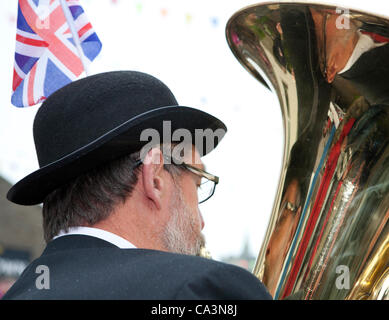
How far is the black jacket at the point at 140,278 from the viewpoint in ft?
3.55

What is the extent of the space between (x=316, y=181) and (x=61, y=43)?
4.73 ft

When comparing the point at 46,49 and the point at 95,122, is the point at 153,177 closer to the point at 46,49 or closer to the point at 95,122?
the point at 95,122

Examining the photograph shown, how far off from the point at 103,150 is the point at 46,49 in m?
1.42

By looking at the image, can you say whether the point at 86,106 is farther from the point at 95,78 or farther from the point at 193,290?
the point at 193,290

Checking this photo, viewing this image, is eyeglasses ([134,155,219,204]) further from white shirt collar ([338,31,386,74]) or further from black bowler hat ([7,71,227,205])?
white shirt collar ([338,31,386,74])

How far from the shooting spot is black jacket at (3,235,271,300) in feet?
3.55

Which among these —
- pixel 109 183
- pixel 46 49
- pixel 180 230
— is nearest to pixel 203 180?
pixel 180 230

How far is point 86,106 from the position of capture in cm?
142

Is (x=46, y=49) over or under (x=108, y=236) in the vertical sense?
over

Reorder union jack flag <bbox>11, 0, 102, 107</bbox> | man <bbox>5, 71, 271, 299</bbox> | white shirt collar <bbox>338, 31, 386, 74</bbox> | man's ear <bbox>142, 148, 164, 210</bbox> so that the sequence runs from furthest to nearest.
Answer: union jack flag <bbox>11, 0, 102, 107</bbox>, white shirt collar <bbox>338, 31, 386, 74</bbox>, man's ear <bbox>142, 148, 164, 210</bbox>, man <bbox>5, 71, 271, 299</bbox>

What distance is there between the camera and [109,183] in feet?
4.50

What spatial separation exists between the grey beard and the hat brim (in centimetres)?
19

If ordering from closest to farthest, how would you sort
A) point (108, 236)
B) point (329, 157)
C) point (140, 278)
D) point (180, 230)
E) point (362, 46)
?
point (140, 278) < point (108, 236) < point (180, 230) < point (362, 46) < point (329, 157)

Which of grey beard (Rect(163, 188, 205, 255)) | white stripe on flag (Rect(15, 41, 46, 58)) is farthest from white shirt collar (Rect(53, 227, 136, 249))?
white stripe on flag (Rect(15, 41, 46, 58))
